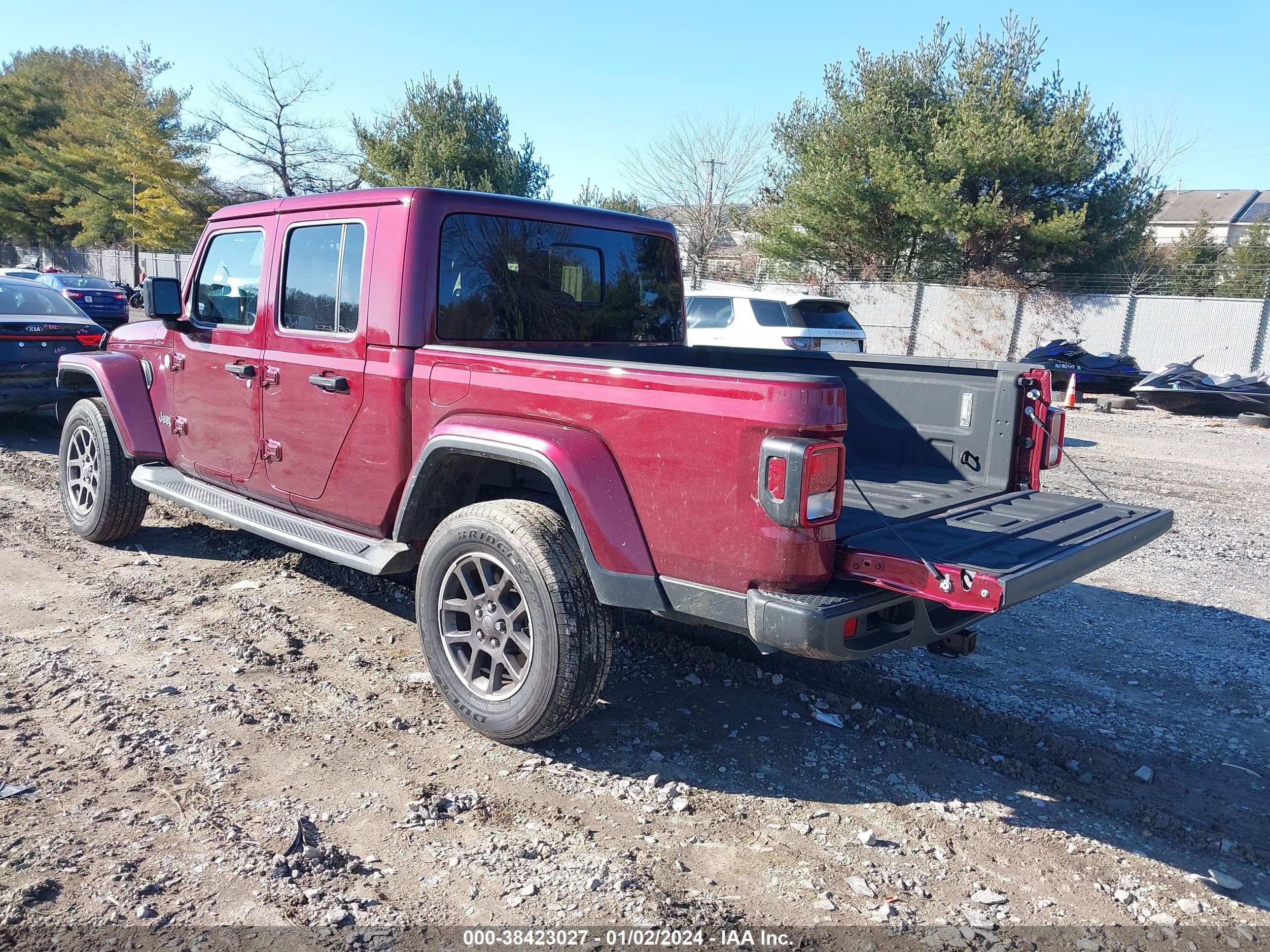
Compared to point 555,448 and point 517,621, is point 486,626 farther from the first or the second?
point 555,448

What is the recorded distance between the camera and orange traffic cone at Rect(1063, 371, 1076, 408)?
52.4 ft

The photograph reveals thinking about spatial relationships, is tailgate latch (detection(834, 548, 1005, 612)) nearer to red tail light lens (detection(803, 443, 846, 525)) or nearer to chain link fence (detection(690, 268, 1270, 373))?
red tail light lens (detection(803, 443, 846, 525))

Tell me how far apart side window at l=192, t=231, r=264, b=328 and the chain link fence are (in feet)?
52.0

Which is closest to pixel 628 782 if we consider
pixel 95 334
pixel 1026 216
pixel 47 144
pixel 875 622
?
pixel 875 622

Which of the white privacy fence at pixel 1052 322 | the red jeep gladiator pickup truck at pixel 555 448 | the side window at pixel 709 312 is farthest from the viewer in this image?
the white privacy fence at pixel 1052 322

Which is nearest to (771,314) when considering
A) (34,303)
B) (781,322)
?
(781,322)

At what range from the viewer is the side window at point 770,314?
13.1m

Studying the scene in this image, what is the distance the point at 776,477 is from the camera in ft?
9.53

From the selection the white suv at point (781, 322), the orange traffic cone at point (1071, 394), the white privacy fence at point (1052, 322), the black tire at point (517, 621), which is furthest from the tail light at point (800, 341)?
the black tire at point (517, 621)

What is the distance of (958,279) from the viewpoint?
26.5 meters

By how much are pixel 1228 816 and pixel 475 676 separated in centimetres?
285

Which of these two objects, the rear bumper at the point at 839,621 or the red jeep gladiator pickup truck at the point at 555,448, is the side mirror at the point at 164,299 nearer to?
the red jeep gladiator pickup truck at the point at 555,448

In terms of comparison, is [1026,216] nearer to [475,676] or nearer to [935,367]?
[935,367]

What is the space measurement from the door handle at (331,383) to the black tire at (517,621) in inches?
33.9
